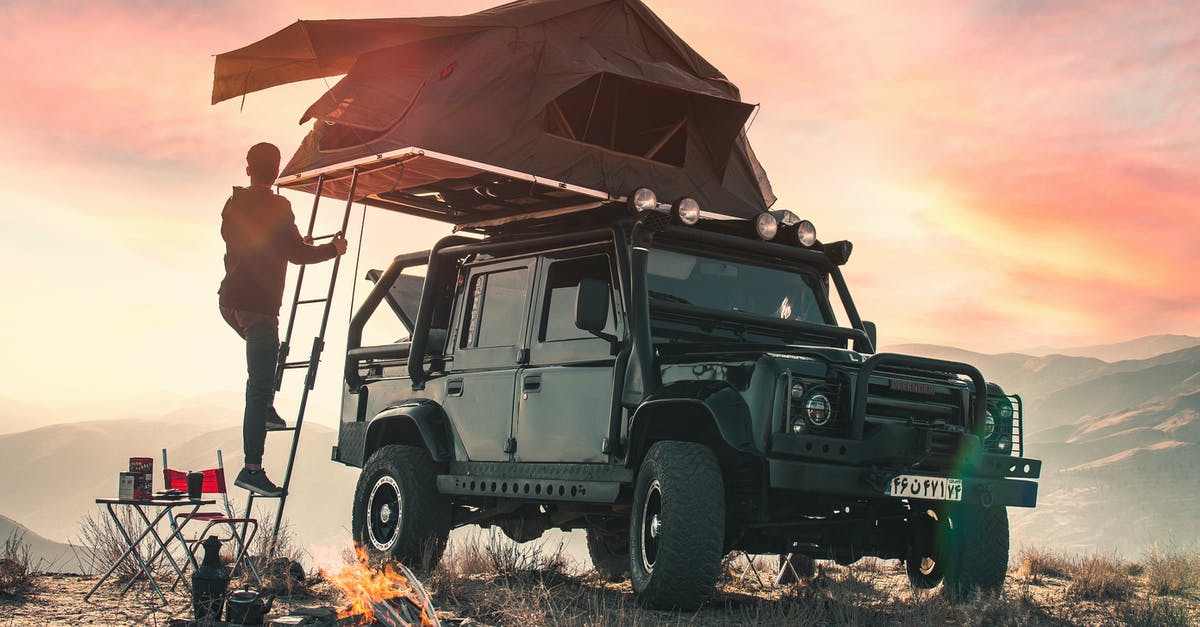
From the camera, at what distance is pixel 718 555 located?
6.75 metres

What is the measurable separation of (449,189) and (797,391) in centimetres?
356

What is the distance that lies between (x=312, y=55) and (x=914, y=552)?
538cm

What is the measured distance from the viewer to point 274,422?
336 inches

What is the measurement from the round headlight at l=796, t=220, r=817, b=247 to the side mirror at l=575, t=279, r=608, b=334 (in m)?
1.89

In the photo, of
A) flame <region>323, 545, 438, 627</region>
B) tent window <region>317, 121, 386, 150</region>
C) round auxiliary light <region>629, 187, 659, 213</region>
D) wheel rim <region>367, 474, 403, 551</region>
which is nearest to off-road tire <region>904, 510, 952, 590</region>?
round auxiliary light <region>629, 187, 659, 213</region>

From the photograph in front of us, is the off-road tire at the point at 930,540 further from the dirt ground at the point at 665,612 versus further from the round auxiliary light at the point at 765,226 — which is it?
the round auxiliary light at the point at 765,226

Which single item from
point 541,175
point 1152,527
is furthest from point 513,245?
point 1152,527

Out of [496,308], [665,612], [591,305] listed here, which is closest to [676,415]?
[591,305]

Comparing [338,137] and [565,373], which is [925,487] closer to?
[565,373]

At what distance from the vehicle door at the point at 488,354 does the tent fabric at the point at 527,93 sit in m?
1.02

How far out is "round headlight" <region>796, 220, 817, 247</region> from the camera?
8.57m

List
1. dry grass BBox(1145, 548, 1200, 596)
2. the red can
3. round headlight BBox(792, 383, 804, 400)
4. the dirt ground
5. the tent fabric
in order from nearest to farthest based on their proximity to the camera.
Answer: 1. the dirt ground
2. round headlight BBox(792, 383, 804, 400)
3. the red can
4. the tent fabric
5. dry grass BBox(1145, 548, 1200, 596)

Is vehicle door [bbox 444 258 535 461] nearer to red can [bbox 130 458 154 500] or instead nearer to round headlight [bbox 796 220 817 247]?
round headlight [bbox 796 220 817 247]

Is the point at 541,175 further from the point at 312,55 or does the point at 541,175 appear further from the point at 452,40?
the point at 312,55
